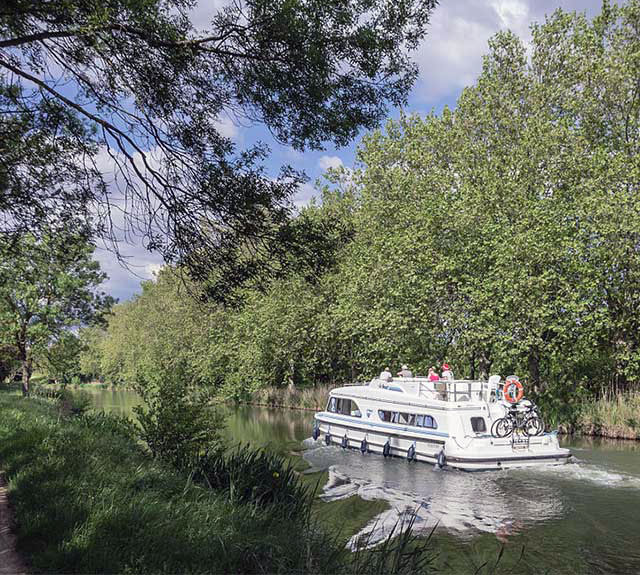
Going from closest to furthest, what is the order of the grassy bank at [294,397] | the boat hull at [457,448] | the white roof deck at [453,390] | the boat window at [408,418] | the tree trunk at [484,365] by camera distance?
the boat hull at [457,448], the white roof deck at [453,390], the boat window at [408,418], the tree trunk at [484,365], the grassy bank at [294,397]

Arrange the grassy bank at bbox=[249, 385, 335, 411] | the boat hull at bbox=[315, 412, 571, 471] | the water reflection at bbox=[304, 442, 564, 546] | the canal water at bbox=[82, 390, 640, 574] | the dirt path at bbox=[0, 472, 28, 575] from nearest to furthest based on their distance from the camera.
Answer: the dirt path at bbox=[0, 472, 28, 575], the canal water at bbox=[82, 390, 640, 574], the water reflection at bbox=[304, 442, 564, 546], the boat hull at bbox=[315, 412, 571, 471], the grassy bank at bbox=[249, 385, 335, 411]

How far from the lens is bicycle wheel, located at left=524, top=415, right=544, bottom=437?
20934mm

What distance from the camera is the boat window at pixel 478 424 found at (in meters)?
21.9

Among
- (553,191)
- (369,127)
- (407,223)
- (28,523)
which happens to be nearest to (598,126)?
(553,191)

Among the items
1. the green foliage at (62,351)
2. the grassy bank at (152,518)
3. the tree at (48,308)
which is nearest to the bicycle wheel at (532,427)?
the grassy bank at (152,518)

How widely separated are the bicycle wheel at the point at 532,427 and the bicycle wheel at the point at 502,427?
532mm

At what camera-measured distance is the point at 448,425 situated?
21625 mm

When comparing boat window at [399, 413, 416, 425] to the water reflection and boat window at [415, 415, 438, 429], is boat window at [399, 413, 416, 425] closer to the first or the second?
boat window at [415, 415, 438, 429]

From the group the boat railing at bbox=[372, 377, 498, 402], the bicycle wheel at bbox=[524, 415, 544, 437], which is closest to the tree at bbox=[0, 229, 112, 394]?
the boat railing at bbox=[372, 377, 498, 402]

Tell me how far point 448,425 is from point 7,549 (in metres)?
17.1

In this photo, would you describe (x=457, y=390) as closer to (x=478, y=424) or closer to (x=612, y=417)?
(x=478, y=424)

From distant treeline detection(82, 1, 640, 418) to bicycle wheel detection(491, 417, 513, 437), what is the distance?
6470 mm

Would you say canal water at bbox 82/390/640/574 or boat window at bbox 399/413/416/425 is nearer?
canal water at bbox 82/390/640/574

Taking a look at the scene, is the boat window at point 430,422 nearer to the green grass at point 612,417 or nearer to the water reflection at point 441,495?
the water reflection at point 441,495
